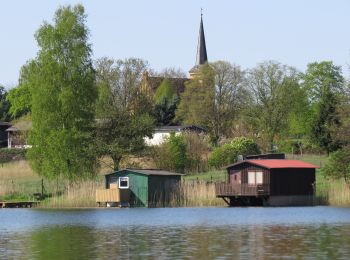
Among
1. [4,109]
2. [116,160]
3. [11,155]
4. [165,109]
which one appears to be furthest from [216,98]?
[4,109]

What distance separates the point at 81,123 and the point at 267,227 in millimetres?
43622

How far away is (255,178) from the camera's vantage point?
90.9m

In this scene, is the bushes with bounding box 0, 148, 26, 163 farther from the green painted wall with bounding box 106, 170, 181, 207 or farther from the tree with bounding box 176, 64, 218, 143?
the green painted wall with bounding box 106, 170, 181, 207

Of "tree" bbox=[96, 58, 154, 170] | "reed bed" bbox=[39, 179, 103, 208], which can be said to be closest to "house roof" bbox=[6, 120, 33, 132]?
"tree" bbox=[96, 58, 154, 170]

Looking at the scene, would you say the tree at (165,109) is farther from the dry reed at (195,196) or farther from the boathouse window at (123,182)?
the dry reed at (195,196)

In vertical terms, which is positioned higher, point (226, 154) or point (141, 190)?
point (226, 154)

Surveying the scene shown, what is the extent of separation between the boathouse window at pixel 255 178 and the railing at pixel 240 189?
1788mm

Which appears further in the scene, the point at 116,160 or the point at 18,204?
the point at 116,160

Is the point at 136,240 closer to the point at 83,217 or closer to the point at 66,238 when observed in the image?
the point at 66,238

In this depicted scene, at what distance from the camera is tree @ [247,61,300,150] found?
140m

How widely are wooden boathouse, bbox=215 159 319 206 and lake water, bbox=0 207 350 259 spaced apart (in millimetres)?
7708

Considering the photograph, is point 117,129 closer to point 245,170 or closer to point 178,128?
point 245,170

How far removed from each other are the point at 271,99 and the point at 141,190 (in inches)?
2178

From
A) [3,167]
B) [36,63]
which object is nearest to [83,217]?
[36,63]
